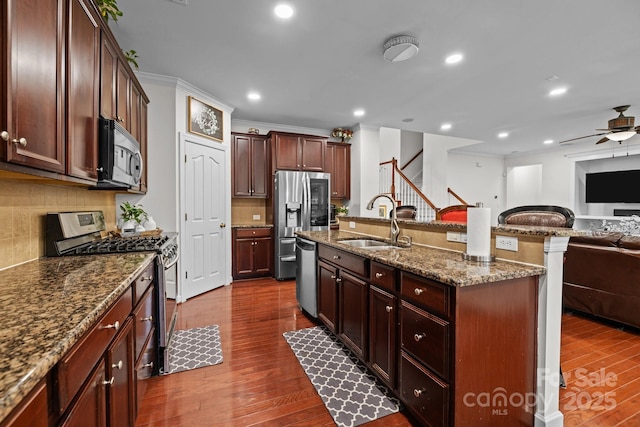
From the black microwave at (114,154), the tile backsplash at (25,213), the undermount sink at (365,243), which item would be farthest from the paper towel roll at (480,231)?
the tile backsplash at (25,213)

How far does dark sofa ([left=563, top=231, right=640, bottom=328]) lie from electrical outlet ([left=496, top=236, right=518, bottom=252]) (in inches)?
67.5

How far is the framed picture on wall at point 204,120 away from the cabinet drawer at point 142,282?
240 cm

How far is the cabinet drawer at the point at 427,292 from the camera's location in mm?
1382

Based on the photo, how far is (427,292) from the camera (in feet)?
4.87

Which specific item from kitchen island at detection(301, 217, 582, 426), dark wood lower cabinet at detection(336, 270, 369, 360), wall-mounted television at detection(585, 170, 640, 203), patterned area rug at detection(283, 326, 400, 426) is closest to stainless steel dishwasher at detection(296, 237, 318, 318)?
patterned area rug at detection(283, 326, 400, 426)

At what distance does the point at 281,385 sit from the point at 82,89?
2161 mm

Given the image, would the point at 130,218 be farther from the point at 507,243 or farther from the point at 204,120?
the point at 507,243

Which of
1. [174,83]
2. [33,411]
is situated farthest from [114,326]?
[174,83]

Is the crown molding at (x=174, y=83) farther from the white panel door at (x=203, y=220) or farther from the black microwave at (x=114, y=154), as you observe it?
the black microwave at (x=114, y=154)

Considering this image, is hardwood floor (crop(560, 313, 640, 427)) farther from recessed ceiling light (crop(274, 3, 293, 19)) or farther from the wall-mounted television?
the wall-mounted television

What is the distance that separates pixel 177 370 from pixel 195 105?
3.13 meters

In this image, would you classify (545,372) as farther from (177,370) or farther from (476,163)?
(476,163)

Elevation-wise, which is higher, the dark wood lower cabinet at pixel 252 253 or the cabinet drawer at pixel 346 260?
the cabinet drawer at pixel 346 260

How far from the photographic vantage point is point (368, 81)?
11.8 ft
